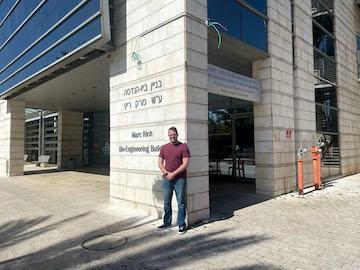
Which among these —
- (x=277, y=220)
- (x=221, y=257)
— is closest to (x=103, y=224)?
(x=221, y=257)

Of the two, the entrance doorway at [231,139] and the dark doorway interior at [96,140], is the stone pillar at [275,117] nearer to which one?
the entrance doorway at [231,139]

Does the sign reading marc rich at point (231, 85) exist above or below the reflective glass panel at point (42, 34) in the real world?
below

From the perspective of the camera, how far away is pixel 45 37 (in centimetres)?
1016

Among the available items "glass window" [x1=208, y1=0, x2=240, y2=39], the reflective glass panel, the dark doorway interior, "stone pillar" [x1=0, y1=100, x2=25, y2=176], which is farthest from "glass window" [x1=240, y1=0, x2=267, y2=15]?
the dark doorway interior

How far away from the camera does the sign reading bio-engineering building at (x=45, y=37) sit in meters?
7.70

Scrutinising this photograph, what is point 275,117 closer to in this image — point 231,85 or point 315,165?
point 231,85

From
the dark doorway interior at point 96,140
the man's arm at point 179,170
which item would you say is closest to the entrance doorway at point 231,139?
the man's arm at point 179,170

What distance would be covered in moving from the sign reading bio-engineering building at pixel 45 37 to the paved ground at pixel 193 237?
12.9 ft

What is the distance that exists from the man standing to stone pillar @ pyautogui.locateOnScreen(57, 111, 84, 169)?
15.8 meters

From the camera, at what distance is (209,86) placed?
23.0ft

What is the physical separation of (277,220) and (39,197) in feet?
21.7

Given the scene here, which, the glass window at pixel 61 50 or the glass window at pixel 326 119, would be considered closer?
the glass window at pixel 61 50

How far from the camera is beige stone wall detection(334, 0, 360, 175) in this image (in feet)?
46.0

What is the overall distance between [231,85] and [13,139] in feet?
39.1
